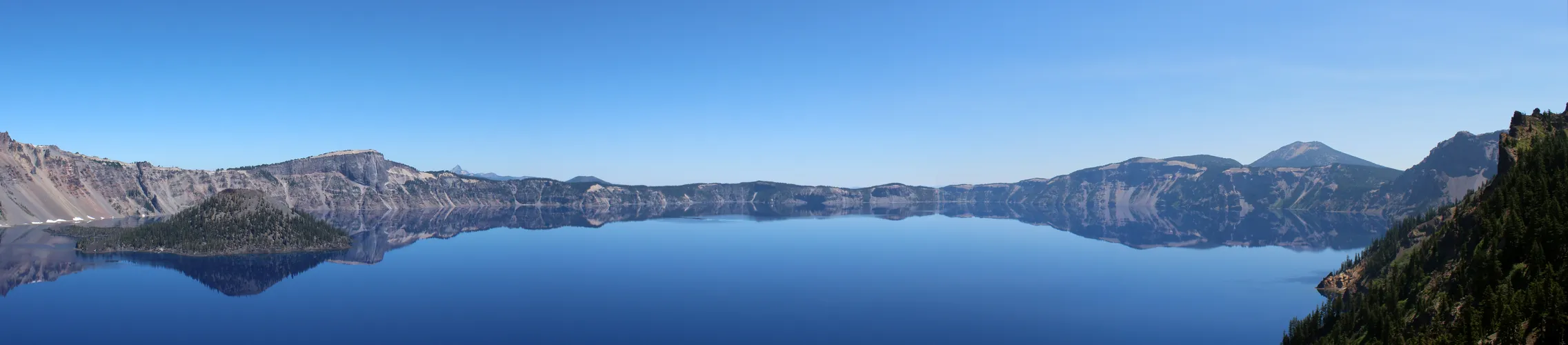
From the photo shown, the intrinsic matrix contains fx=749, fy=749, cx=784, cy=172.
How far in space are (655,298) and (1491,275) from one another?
92.2 m

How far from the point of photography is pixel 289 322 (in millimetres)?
93750

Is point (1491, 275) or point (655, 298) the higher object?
point (1491, 275)

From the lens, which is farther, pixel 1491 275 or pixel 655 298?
pixel 655 298

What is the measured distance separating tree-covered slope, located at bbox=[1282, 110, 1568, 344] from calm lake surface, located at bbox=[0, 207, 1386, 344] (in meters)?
13.1

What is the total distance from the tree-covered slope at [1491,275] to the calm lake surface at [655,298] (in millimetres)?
13082

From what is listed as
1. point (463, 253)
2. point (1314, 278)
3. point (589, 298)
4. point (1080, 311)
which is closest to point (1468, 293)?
point (1080, 311)

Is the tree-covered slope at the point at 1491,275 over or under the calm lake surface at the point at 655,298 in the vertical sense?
over

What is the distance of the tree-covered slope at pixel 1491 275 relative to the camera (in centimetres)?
5375

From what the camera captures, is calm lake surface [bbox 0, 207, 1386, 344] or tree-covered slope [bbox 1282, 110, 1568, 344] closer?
tree-covered slope [bbox 1282, 110, 1568, 344]

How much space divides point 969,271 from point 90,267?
179 meters

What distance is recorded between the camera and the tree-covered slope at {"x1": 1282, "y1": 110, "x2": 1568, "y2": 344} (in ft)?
176

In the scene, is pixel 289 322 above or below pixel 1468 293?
below

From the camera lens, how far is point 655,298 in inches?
4373

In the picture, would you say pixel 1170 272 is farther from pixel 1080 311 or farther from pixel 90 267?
pixel 90 267
